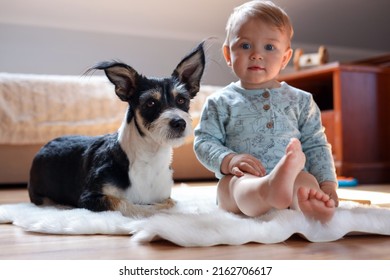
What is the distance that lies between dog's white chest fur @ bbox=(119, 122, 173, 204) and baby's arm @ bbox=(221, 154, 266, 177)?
0.81ft

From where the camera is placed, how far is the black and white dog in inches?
48.8

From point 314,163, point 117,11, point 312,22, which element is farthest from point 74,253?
point 312,22

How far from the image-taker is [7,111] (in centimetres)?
237

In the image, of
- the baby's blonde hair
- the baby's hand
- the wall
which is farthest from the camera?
the wall

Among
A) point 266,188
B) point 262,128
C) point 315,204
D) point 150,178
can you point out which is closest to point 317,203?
point 315,204

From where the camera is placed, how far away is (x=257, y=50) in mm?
1192

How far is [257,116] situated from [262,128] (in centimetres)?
3

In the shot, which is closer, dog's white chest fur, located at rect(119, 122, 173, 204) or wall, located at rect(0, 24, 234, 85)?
dog's white chest fur, located at rect(119, 122, 173, 204)

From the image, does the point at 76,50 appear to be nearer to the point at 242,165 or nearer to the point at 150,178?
the point at 150,178

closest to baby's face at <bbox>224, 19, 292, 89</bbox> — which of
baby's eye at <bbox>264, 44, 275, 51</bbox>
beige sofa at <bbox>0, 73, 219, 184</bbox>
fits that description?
baby's eye at <bbox>264, 44, 275, 51</bbox>

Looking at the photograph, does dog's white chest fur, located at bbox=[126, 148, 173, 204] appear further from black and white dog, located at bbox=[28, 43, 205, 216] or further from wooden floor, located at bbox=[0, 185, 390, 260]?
wooden floor, located at bbox=[0, 185, 390, 260]

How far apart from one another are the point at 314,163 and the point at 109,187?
0.52 meters

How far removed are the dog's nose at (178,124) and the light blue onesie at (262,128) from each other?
0.18 feet

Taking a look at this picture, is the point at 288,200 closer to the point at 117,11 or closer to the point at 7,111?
the point at 7,111
